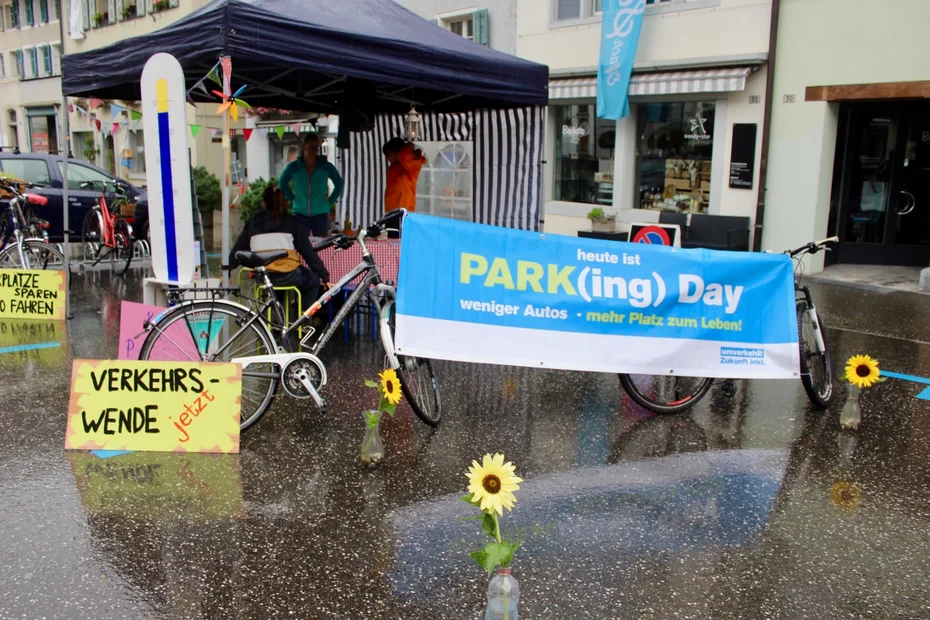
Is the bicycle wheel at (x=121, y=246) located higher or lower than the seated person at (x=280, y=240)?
lower

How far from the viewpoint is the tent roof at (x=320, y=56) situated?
612 cm

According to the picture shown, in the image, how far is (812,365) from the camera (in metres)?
5.80

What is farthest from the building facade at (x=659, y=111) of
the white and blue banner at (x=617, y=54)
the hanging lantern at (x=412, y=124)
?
the hanging lantern at (x=412, y=124)

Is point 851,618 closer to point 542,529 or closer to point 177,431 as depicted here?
point 542,529

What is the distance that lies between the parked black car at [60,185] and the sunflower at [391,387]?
935 centimetres

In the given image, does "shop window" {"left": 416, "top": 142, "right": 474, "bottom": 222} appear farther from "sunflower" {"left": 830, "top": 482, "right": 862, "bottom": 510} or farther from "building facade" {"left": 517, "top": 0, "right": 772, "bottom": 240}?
"sunflower" {"left": 830, "top": 482, "right": 862, "bottom": 510}

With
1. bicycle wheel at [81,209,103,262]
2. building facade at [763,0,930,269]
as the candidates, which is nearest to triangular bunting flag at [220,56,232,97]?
bicycle wheel at [81,209,103,262]

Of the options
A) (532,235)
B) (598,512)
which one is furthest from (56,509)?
(532,235)

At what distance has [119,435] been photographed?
4.61 metres

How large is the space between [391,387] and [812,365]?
3205mm

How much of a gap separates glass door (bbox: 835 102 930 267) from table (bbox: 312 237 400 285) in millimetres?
8206

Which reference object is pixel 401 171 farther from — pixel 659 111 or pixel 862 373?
pixel 659 111

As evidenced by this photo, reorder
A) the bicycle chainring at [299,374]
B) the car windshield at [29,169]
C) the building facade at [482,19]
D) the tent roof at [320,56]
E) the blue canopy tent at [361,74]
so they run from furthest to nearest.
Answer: the building facade at [482,19], the car windshield at [29,169], the blue canopy tent at [361,74], the tent roof at [320,56], the bicycle chainring at [299,374]

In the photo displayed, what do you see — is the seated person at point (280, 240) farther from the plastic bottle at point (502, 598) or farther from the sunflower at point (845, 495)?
the plastic bottle at point (502, 598)
